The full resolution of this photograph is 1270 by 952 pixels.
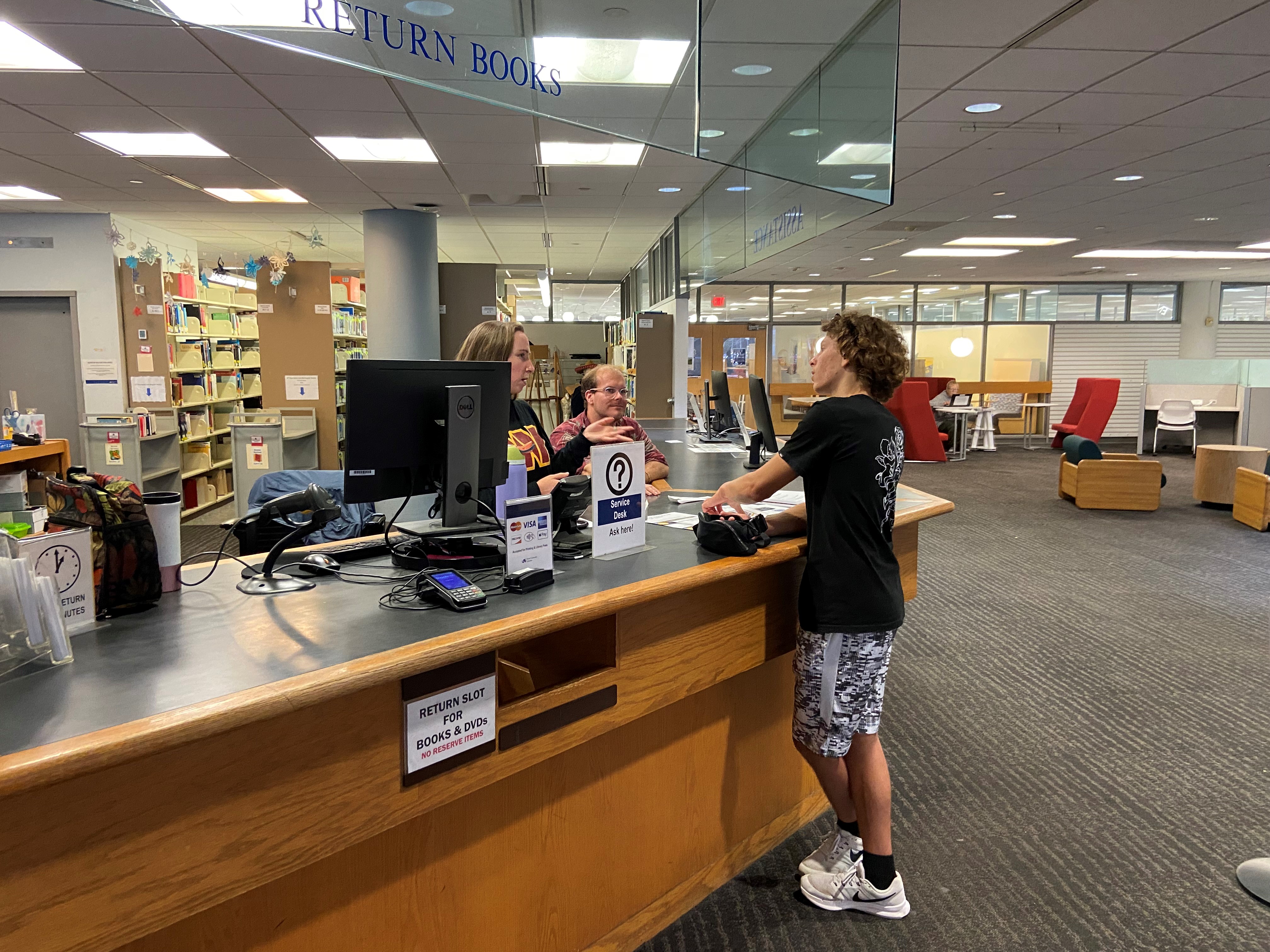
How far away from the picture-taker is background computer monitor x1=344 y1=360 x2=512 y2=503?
1936 millimetres

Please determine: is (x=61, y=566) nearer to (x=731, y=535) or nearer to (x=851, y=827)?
(x=731, y=535)

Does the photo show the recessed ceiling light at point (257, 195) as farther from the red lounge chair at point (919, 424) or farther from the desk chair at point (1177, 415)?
the desk chair at point (1177, 415)

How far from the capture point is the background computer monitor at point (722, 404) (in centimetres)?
553

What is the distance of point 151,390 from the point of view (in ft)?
26.5

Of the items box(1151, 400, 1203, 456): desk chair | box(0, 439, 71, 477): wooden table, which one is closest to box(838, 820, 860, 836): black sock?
box(0, 439, 71, 477): wooden table

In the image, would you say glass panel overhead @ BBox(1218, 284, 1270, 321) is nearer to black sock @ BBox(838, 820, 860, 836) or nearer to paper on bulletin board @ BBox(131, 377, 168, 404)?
black sock @ BBox(838, 820, 860, 836)

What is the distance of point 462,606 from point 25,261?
9.15 meters

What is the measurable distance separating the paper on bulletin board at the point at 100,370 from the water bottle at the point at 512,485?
300 inches

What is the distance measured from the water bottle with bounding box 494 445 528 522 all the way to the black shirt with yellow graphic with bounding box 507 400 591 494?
4 cm

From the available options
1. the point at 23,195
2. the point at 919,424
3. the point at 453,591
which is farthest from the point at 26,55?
the point at 919,424

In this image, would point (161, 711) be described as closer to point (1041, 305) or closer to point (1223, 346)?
point (1041, 305)

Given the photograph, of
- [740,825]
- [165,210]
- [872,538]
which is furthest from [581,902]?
[165,210]

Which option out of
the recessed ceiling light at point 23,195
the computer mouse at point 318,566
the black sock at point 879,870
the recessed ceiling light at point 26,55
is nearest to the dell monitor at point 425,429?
the computer mouse at point 318,566

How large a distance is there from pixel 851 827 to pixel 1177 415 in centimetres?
1254
